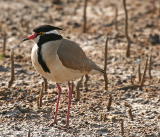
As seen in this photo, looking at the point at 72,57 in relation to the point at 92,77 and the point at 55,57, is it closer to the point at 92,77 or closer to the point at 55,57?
the point at 55,57

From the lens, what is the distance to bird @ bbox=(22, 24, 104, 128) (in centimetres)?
762

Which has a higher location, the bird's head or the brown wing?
the bird's head

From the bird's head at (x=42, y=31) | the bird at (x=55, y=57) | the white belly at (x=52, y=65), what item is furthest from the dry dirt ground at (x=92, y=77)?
the bird's head at (x=42, y=31)

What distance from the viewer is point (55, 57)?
25.0 ft

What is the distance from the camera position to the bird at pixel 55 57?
7.62m

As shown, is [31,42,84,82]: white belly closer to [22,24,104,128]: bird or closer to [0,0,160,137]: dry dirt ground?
[22,24,104,128]: bird

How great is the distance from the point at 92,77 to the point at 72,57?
2.08 metres

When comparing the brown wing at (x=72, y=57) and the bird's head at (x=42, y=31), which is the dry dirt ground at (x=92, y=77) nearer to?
the brown wing at (x=72, y=57)

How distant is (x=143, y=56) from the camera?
10906mm

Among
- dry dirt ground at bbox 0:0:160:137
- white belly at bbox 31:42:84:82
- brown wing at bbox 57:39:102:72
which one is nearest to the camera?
white belly at bbox 31:42:84:82

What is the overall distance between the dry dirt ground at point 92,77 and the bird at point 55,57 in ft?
1.52

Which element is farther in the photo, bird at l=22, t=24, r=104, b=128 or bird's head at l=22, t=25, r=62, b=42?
bird's head at l=22, t=25, r=62, b=42

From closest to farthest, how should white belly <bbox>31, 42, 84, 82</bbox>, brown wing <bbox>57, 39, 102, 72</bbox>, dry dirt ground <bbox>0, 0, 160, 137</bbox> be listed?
1. white belly <bbox>31, 42, 84, 82</bbox>
2. brown wing <bbox>57, 39, 102, 72</bbox>
3. dry dirt ground <bbox>0, 0, 160, 137</bbox>

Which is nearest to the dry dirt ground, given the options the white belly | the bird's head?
the white belly
